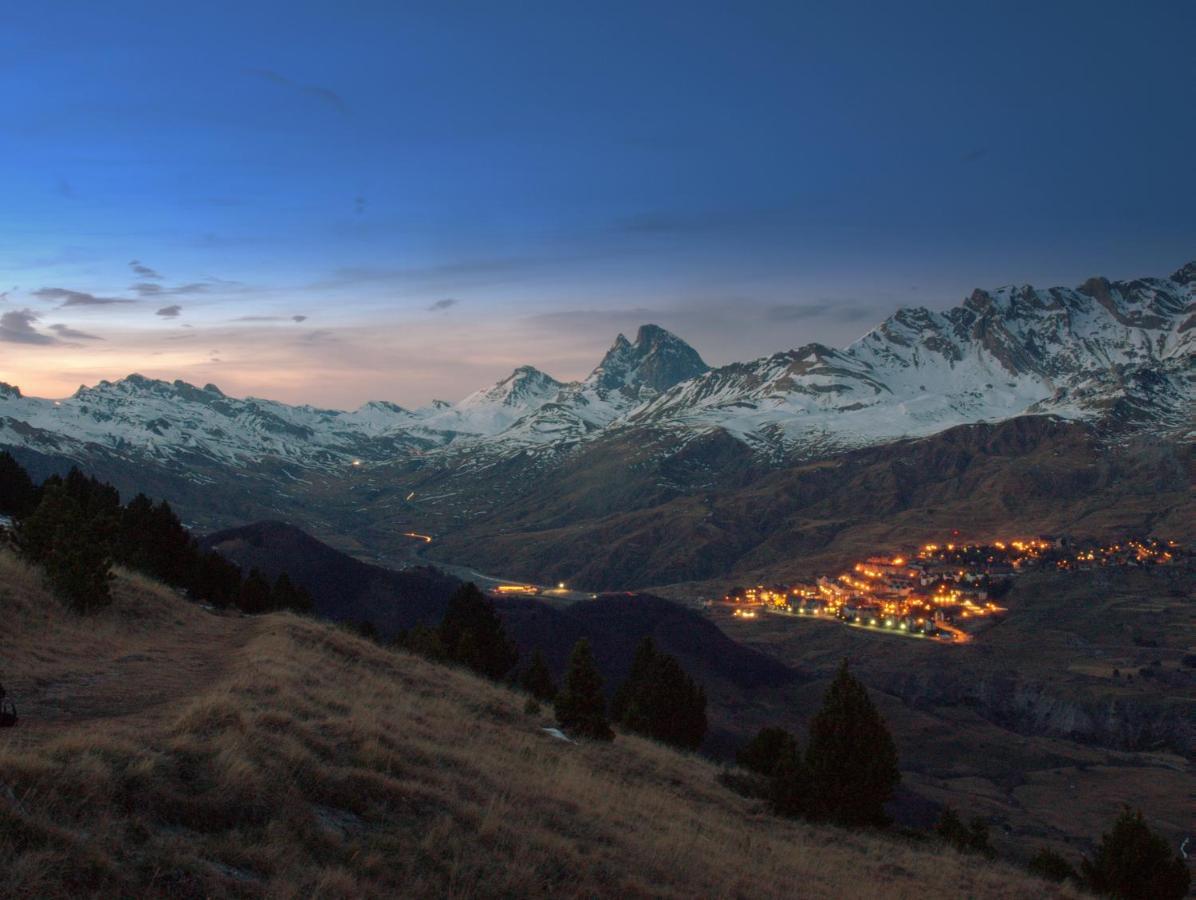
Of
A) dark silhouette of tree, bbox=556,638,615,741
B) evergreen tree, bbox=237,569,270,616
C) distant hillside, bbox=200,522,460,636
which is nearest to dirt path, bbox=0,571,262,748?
dark silhouette of tree, bbox=556,638,615,741

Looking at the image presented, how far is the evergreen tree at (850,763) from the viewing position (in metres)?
26.6

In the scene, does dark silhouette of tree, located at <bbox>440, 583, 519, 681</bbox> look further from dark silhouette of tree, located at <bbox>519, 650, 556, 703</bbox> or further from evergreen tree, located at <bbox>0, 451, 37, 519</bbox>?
evergreen tree, located at <bbox>0, 451, 37, 519</bbox>

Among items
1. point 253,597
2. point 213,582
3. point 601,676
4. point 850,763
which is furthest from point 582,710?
point 253,597

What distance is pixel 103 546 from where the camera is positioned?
28.7 m

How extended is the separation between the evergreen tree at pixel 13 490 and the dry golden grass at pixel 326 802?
4407 centimetres

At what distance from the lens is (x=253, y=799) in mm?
10500

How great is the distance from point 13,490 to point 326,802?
67.5 metres

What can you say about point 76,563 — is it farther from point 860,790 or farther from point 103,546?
point 860,790

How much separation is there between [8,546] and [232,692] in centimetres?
2470

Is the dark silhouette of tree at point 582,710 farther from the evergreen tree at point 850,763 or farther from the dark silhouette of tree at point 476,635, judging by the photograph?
the dark silhouette of tree at point 476,635

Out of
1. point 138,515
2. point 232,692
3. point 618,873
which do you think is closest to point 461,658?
point 138,515

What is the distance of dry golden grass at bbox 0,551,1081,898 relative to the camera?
29.3 ft

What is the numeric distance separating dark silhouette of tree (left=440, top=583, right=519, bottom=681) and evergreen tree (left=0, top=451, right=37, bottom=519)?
103 feet

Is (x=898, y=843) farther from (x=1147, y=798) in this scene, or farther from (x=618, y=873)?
(x=1147, y=798)
